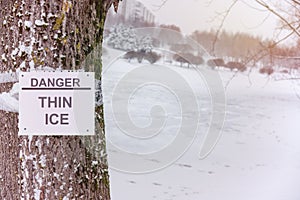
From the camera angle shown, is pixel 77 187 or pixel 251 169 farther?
pixel 251 169

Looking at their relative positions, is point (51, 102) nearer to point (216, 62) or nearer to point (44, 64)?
point (44, 64)

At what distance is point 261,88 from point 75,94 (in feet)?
3.87

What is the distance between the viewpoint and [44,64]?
68cm

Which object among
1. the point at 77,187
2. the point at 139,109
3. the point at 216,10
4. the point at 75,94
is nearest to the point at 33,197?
the point at 77,187

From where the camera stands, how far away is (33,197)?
688 mm

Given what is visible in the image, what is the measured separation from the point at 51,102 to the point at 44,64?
77 mm

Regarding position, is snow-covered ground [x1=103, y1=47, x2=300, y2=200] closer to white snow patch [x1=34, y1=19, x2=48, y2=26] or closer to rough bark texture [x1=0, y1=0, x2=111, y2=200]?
rough bark texture [x1=0, y1=0, x2=111, y2=200]

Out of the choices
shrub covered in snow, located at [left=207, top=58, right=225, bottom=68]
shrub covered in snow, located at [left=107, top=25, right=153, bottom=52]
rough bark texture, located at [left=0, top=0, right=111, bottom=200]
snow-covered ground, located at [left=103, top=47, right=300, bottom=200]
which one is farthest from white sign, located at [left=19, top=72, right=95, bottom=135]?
snow-covered ground, located at [left=103, top=47, right=300, bottom=200]

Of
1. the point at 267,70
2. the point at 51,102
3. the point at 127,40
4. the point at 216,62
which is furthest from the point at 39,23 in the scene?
the point at 267,70

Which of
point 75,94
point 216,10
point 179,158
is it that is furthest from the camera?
point 179,158

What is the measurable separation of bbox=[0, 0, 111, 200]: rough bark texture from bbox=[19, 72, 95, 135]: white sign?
0.02 meters

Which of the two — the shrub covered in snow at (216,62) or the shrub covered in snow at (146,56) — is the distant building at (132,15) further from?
the shrub covered in snow at (216,62)

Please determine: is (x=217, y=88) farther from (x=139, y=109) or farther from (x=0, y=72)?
(x=0, y=72)

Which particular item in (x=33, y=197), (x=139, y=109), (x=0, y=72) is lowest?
(x=33, y=197)
